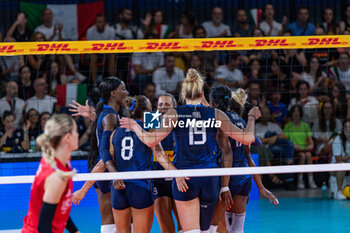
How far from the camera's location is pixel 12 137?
9.12 metres

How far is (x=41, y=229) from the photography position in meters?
2.90

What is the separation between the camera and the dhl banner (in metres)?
6.04

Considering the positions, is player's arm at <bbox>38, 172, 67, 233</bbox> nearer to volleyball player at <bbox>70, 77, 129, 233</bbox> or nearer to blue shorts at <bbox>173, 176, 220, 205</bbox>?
blue shorts at <bbox>173, 176, 220, 205</bbox>

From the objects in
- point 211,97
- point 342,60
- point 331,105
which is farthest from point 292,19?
point 211,97

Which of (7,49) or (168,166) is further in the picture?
(7,49)

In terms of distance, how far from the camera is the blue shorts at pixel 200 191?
4793mm

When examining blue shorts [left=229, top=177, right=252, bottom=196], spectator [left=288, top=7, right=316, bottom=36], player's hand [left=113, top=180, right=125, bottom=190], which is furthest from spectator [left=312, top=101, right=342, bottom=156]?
player's hand [left=113, top=180, right=125, bottom=190]

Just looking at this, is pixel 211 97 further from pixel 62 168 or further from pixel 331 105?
pixel 331 105

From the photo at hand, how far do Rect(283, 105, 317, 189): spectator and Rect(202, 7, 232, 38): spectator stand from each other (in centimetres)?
236

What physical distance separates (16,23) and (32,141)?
3031 mm

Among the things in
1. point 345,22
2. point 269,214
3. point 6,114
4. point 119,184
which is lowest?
point 269,214

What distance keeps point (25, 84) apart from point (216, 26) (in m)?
4.16

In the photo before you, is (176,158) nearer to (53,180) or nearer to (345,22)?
(53,180)

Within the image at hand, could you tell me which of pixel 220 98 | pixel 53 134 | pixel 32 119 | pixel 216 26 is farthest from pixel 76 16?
pixel 53 134
